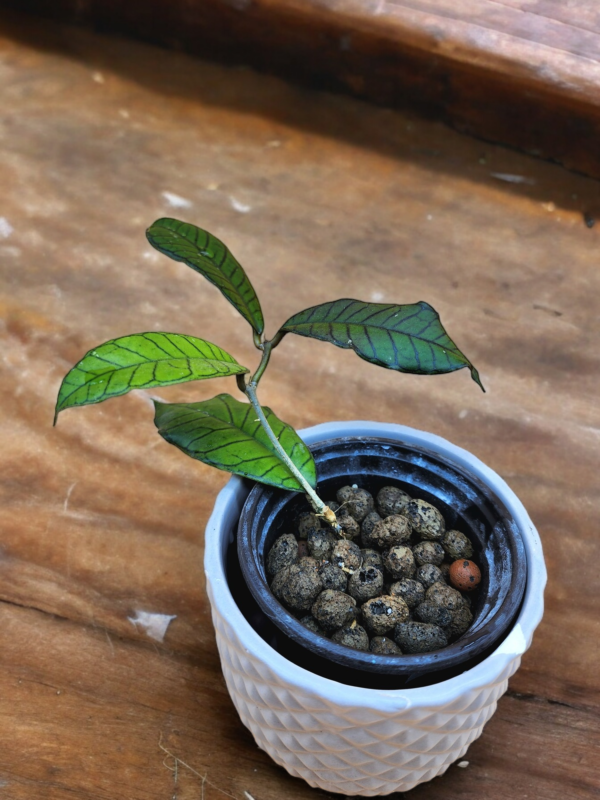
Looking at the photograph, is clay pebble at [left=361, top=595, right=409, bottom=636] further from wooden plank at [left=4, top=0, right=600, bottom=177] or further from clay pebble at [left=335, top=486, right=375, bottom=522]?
wooden plank at [left=4, top=0, right=600, bottom=177]

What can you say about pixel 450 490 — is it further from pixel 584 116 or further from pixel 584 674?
pixel 584 116

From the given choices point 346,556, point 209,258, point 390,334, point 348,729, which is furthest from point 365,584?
point 209,258

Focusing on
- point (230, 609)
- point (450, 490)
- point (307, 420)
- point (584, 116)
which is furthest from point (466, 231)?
point (230, 609)

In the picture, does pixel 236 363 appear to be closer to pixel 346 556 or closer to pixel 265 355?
pixel 265 355

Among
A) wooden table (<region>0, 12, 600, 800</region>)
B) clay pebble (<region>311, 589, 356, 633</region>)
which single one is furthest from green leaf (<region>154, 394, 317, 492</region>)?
wooden table (<region>0, 12, 600, 800</region>)

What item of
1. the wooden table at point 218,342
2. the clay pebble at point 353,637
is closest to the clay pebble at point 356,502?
the clay pebble at point 353,637

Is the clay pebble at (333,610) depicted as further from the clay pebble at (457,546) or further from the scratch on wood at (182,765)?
the scratch on wood at (182,765)
